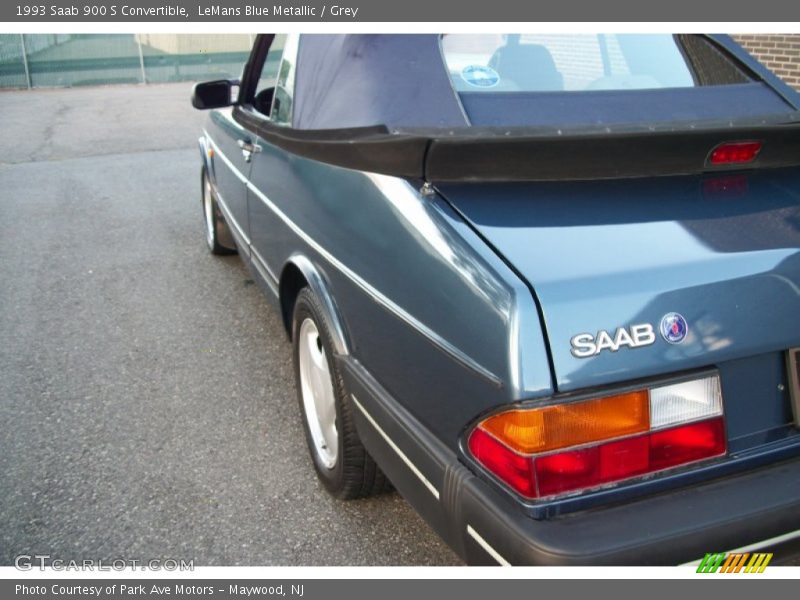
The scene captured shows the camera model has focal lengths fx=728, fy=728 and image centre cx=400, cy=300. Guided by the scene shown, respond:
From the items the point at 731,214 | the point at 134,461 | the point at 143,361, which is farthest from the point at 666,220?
the point at 143,361

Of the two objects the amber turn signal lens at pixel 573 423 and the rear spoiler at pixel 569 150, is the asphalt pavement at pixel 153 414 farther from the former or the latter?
the rear spoiler at pixel 569 150

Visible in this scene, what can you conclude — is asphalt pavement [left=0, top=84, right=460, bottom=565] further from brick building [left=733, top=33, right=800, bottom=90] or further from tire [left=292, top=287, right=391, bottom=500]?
brick building [left=733, top=33, right=800, bottom=90]

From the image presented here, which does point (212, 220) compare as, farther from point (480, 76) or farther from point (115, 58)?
point (115, 58)

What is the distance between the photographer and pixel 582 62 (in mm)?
2850

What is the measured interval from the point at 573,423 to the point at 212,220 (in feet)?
13.6

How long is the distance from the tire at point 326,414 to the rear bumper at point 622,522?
0.61 meters

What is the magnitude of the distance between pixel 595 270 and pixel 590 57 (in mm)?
1521

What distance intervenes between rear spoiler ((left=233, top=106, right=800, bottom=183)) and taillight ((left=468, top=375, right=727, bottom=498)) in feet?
2.19

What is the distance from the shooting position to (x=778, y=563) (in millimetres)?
1814

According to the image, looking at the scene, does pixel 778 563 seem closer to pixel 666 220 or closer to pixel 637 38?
pixel 666 220

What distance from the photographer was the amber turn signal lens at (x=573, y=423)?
1.63m

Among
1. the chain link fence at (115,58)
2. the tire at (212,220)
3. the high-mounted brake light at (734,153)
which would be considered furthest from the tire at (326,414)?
the chain link fence at (115,58)

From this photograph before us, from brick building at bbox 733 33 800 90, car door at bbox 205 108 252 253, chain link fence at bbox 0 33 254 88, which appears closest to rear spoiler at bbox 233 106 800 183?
car door at bbox 205 108 252 253

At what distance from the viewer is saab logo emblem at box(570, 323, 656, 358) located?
1614 millimetres
